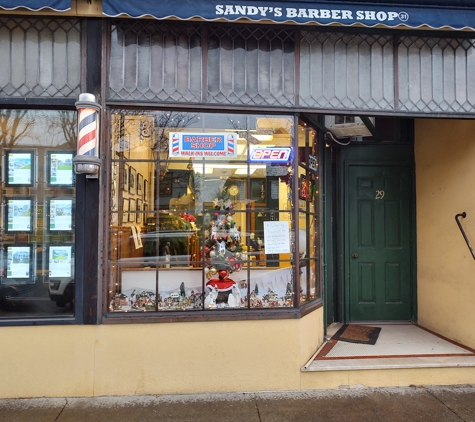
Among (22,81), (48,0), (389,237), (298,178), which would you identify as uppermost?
(48,0)

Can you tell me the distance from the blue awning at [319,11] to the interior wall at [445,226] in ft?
4.65

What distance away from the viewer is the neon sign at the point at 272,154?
4.61m

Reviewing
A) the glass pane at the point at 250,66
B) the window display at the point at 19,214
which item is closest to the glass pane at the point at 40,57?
the window display at the point at 19,214

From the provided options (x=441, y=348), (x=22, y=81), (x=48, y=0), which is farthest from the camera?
(x=441, y=348)

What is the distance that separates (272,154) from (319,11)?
161 centimetres

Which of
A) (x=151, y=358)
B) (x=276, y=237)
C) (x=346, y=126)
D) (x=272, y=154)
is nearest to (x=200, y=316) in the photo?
(x=151, y=358)

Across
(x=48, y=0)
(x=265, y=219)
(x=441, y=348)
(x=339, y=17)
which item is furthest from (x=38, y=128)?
(x=441, y=348)

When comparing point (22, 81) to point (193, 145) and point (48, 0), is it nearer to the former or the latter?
point (48, 0)

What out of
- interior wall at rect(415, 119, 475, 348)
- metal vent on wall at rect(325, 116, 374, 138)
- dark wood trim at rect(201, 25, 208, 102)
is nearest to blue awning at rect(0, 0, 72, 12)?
dark wood trim at rect(201, 25, 208, 102)

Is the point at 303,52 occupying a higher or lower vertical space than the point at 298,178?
higher

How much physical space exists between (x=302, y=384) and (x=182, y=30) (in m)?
4.17

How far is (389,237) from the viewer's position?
6.06 meters

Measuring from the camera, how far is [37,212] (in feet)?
14.2

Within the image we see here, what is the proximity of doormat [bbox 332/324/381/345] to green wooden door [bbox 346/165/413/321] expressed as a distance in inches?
11.5
